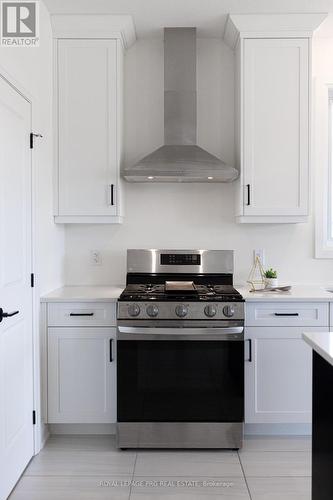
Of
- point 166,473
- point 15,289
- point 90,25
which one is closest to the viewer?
point 15,289

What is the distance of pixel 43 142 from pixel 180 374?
1.69 meters

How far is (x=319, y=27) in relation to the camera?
3061 millimetres

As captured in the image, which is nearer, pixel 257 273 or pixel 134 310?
pixel 134 310

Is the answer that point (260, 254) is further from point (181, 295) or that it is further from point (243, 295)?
point (181, 295)

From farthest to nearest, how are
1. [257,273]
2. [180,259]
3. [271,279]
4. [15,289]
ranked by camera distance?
[257,273] → [180,259] → [271,279] → [15,289]

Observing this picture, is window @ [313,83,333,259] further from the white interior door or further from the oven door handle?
the white interior door

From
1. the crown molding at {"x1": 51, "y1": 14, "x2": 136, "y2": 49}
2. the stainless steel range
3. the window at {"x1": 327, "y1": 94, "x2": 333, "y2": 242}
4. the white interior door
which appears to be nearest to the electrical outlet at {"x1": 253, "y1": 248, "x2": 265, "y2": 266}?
the window at {"x1": 327, "y1": 94, "x2": 333, "y2": 242}

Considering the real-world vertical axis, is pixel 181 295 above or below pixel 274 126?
below

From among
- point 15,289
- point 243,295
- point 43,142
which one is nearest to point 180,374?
point 243,295

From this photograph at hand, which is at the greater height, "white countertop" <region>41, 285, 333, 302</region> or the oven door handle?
"white countertop" <region>41, 285, 333, 302</region>

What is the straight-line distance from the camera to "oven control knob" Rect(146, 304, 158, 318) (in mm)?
2592

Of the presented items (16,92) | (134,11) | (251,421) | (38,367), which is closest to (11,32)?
(16,92)

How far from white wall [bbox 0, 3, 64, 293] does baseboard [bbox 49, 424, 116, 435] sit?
2.97 feet

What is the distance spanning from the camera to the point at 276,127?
3.02m
